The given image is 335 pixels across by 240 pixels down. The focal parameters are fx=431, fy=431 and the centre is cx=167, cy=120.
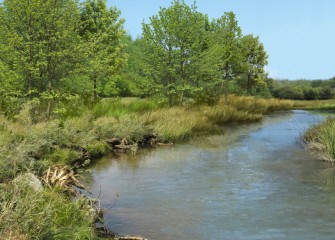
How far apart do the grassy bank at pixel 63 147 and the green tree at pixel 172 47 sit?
6.71ft

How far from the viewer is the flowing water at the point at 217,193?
7391 millimetres

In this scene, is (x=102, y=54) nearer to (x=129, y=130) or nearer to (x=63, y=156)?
(x=129, y=130)

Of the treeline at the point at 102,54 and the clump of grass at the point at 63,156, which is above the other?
the treeline at the point at 102,54

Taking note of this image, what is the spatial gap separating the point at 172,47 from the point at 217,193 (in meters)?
20.7

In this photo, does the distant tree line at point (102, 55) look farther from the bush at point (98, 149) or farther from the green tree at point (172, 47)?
the bush at point (98, 149)

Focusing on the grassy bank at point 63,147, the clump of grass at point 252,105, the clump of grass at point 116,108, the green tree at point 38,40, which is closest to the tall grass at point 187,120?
the grassy bank at point 63,147

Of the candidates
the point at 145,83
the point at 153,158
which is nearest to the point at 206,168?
the point at 153,158

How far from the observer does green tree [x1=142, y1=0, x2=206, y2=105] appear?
29125 millimetres

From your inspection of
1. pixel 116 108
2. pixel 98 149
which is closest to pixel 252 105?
pixel 116 108

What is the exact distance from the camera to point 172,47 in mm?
29547

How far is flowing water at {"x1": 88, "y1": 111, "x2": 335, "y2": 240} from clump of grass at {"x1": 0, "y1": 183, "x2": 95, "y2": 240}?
1.15 m

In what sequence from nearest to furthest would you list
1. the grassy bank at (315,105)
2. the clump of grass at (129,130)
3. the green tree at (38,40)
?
the clump of grass at (129,130) → the green tree at (38,40) → the grassy bank at (315,105)

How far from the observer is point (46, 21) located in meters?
19.2

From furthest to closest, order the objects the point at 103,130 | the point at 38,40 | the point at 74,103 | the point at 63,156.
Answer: the point at 74,103 < the point at 38,40 < the point at 103,130 < the point at 63,156
